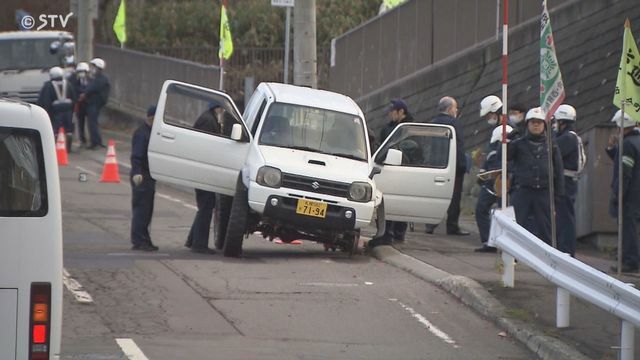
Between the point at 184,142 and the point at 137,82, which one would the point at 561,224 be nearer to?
the point at 184,142

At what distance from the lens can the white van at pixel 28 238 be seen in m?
7.84

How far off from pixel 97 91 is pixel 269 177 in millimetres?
16246

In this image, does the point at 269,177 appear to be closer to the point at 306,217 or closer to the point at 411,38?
the point at 306,217

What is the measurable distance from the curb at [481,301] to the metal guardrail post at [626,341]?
1.51ft

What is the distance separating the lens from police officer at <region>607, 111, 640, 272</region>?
15.0 m

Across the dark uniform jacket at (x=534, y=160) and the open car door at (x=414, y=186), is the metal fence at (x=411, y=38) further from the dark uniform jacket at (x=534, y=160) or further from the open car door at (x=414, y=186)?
the dark uniform jacket at (x=534, y=160)

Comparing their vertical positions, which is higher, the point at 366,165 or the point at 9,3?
the point at 9,3

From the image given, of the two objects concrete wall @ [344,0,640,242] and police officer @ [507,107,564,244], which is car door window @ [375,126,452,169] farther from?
concrete wall @ [344,0,640,242]

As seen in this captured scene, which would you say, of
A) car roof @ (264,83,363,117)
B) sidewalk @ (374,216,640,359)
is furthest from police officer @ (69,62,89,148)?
car roof @ (264,83,363,117)

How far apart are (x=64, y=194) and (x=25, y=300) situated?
15.1 meters

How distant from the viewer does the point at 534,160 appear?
48.9 ft

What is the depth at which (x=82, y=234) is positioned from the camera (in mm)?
17891

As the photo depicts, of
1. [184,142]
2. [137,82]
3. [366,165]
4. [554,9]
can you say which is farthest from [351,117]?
[137,82]

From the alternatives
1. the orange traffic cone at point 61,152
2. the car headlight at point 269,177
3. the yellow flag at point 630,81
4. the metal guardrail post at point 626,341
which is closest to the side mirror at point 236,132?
the car headlight at point 269,177
